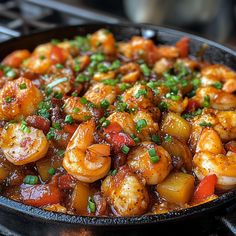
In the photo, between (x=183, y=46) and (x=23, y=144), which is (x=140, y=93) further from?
(x=183, y=46)

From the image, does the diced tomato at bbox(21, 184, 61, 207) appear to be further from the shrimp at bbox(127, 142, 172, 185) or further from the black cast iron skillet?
the shrimp at bbox(127, 142, 172, 185)

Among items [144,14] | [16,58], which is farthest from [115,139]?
[144,14]

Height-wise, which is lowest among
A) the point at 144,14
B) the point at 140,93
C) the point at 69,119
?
the point at 144,14

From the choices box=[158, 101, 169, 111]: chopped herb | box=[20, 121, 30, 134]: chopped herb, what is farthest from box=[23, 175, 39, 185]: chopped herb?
box=[158, 101, 169, 111]: chopped herb

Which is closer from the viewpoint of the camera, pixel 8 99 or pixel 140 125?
pixel 140 125

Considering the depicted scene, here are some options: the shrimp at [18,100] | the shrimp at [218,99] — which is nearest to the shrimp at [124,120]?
the shrimp at [18,100]

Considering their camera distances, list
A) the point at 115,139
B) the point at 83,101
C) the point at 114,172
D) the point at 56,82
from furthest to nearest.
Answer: the point at 56,82 < the point at 83,101 < the point at 115,139 < the point at 114,172
